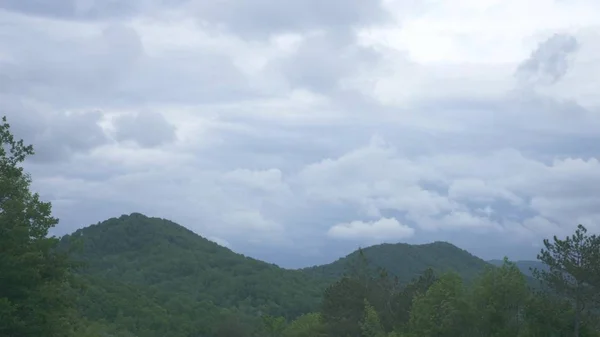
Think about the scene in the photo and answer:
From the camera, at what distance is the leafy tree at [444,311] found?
Answer: 44219mm

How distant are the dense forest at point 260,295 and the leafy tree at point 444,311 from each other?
66 mm

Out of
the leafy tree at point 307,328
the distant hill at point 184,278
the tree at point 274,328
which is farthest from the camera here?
the distant hill at point 184,278

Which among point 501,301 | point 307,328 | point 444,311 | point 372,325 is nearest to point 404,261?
point 307,328

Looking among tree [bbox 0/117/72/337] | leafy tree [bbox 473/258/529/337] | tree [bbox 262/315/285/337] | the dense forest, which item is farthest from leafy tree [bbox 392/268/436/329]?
tree [bbox 262/315/285/337]

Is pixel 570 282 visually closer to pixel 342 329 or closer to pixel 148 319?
pixel 342 329

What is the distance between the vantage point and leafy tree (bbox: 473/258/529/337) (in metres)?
41.2

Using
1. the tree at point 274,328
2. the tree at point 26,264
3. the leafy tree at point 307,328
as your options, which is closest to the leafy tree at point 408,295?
the leafy tree at point 307,328

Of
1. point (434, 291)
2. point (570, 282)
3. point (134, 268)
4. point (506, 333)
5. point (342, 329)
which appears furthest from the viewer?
point (134, 268)

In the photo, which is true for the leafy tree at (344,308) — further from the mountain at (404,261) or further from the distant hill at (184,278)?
the mountain at (404,261)

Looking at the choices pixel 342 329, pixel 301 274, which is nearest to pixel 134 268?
pixel 301 274

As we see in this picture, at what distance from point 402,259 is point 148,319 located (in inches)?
3912

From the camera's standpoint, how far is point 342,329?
2490 inches

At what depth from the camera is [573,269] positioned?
1361 inches

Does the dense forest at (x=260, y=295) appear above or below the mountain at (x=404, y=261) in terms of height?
below
